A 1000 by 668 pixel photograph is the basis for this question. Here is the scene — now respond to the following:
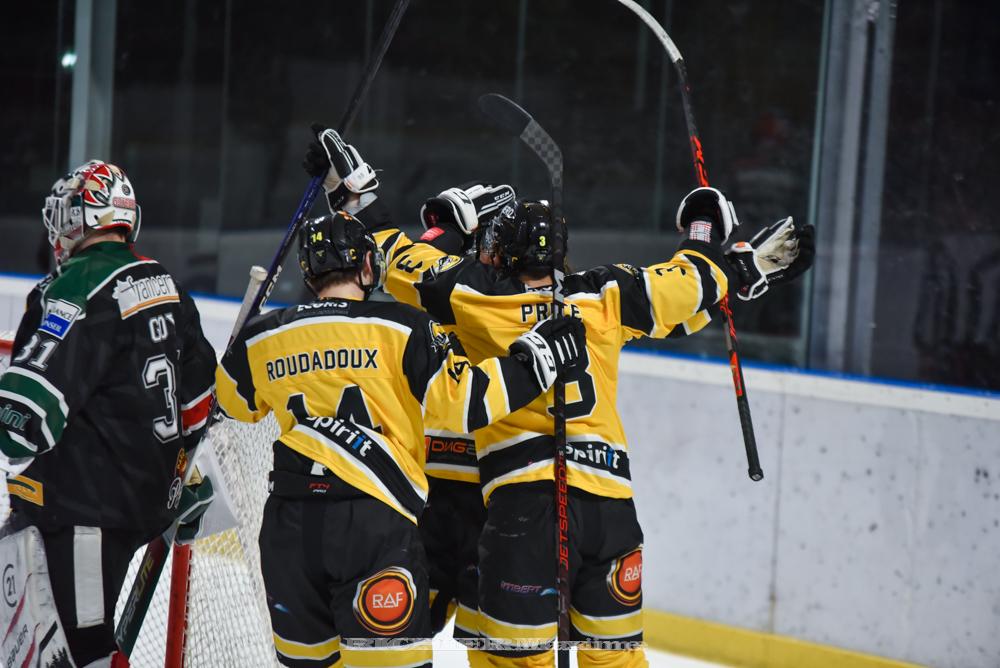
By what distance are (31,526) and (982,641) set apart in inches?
90.0

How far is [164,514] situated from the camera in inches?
102

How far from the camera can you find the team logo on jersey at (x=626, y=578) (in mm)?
2506

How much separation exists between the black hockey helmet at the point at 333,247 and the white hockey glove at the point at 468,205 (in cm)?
70

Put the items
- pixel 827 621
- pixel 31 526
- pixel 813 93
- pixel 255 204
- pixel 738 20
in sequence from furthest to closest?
pixel 255 204
pixel 738 20
pixel 813 93
pixel 827 621
pixel 31 526

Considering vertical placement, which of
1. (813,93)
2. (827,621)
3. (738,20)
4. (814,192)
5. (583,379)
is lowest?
(827,621)

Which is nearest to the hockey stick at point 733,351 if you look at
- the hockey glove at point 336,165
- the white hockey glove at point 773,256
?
the white hockey glove at point 773,256

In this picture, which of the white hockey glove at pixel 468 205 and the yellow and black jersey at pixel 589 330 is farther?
the white hockey glove at pixel 468 205

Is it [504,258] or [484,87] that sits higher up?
[484,87]

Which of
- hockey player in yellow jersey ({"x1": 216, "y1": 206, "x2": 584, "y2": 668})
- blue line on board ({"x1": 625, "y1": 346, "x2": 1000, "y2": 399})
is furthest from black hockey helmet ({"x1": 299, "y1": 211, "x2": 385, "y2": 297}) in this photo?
blue line on board ({"x1": 625, "y1": 346, "x2": 1000, "y2": 399})

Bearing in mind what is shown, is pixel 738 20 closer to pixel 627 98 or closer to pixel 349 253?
pixel 627 98

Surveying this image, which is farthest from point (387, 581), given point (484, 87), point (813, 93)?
point (484, 87)

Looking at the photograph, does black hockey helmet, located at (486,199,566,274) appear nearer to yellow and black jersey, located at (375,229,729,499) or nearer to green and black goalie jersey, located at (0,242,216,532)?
yellow and black jersey, located at (375,229,729,499)

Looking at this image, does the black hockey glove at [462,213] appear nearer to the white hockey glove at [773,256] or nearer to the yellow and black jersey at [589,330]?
the yellow and black jersey at [589,330]

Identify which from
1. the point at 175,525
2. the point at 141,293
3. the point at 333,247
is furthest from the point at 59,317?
the point at 175,525
